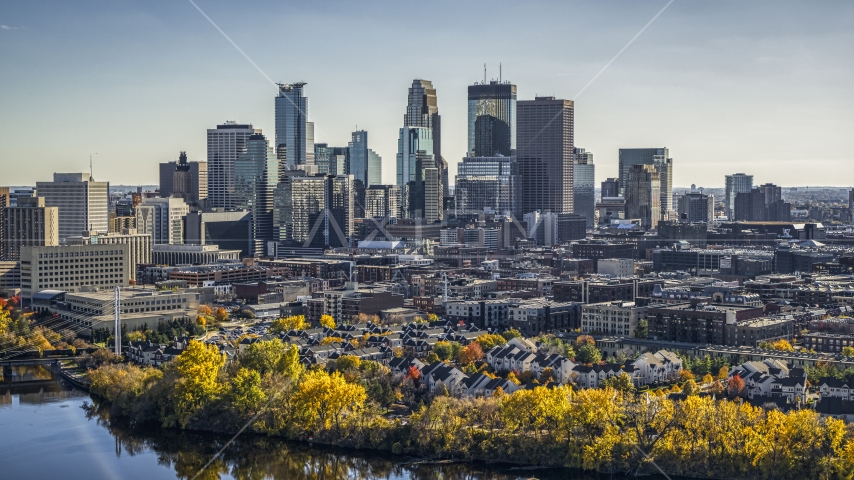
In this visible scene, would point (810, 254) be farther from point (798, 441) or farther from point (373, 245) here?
point (798, 441)

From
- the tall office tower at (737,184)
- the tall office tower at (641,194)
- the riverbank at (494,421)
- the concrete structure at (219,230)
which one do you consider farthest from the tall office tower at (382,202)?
the riverbank at (494,421)

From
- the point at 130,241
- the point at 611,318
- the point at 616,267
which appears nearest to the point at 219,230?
the point at 130,241

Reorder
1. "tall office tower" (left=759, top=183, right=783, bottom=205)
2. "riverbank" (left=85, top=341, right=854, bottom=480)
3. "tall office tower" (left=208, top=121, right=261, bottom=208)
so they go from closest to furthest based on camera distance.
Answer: "riverbank" (left=85, top=341, right=854, bottom=480), "tall office tower" (left=208, top=121, right=261, bottom=208), "tall office tower" (left=759, top=183, right=783, bottom=205)

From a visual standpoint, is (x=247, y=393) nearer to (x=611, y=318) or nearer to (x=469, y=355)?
(x=469, y=355)

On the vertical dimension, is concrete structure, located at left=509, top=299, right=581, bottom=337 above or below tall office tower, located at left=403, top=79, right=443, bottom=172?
below

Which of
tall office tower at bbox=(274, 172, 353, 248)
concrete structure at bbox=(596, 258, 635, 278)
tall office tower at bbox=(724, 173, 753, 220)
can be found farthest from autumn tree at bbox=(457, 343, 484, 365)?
tall office tower at bbox=(724, 173, 753, 220)

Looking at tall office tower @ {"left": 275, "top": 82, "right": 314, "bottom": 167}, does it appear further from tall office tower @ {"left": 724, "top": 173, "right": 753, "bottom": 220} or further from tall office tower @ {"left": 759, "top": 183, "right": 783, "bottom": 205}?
tall office tower @ {"left": 724, "top": 173, "right": 753, "bottom": 220}

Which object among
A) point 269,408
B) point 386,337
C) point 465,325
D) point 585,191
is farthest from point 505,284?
point 585,191

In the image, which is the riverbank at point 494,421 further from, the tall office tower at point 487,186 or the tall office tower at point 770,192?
the tall office tower at point 770,192
